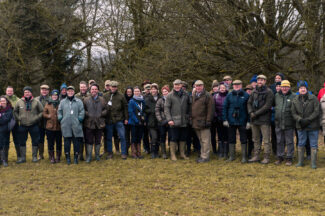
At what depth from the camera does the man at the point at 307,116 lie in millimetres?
6781

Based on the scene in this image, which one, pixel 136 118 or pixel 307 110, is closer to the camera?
pixel 307 110

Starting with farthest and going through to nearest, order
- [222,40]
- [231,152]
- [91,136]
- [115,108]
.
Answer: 1. [222,40]
2. [115,108]
3. [91,136]
4. [231,152]

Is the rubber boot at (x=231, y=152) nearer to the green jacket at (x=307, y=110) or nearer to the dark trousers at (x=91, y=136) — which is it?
the green jacket at (x=307, y=110)

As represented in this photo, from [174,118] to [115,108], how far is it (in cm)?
153

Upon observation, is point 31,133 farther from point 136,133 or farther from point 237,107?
point 237,107

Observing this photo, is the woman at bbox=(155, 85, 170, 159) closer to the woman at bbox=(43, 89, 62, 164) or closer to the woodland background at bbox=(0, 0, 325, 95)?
the woman at bbox=(43, 89, 62, 164)

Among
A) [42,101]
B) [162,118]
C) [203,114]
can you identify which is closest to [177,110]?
[162,118]

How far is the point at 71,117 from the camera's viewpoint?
24.9 feet

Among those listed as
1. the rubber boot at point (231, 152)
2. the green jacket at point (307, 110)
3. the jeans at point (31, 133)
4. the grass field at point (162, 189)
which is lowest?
the grass field at point (162, 189)

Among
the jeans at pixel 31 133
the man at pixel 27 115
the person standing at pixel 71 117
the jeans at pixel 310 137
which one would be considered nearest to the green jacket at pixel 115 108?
the person standing at pixel 71 117

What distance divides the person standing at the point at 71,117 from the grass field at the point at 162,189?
2.38 feet

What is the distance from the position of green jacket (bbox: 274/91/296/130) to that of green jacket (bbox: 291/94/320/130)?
156 millimetres

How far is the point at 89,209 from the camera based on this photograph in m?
4.78

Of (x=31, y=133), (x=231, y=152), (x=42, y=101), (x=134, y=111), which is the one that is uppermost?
(x=42, y=101)
